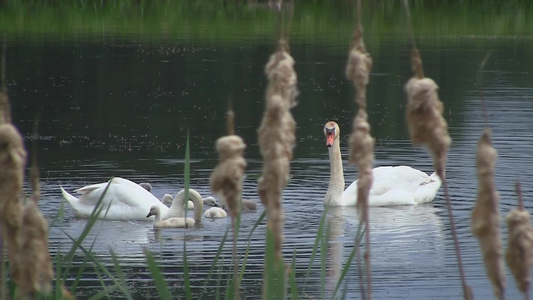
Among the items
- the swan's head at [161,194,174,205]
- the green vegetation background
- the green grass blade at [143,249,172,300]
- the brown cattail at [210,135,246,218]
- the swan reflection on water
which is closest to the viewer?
the brown cattail at [210,135,246,218]

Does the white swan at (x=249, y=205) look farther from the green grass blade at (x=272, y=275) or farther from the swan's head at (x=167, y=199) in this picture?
the green grass blade at (x=272, y=275)

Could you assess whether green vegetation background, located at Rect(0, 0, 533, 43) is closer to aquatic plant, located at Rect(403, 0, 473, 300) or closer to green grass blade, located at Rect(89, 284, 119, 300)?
green grass blade, located at Rect(89, 284, 119, 300)

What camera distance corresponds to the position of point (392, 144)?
50.0ft

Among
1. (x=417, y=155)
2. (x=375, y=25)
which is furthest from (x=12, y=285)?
(x=375, y=25)

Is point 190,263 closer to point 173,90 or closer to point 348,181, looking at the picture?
point 348,181

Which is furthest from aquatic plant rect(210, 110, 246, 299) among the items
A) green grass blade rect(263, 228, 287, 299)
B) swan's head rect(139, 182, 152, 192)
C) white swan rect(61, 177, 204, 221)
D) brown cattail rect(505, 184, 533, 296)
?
swan's head rect(139, 182, 152, 192)

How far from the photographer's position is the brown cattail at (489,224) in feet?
5.66

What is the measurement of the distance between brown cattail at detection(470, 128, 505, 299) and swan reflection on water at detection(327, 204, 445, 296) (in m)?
6.55

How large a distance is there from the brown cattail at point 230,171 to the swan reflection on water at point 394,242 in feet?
21.3

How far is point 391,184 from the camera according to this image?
40.3 ft

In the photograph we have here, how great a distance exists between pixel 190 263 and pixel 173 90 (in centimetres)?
1296

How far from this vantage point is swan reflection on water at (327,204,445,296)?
8.84m

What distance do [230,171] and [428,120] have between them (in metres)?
0.33

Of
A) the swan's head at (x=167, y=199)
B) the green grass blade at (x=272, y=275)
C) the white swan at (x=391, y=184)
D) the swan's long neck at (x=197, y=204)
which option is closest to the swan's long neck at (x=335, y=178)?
the white swan at (x=391, y=184)
